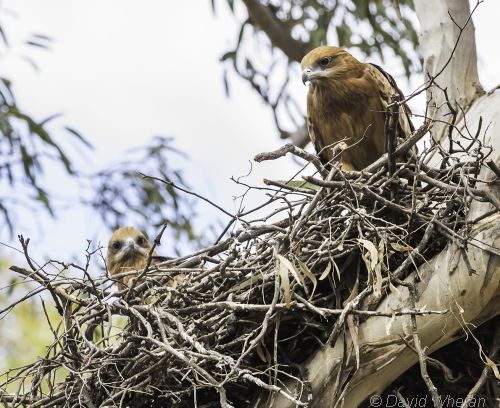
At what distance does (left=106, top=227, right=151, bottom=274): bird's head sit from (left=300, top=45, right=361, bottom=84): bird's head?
207 centimetres

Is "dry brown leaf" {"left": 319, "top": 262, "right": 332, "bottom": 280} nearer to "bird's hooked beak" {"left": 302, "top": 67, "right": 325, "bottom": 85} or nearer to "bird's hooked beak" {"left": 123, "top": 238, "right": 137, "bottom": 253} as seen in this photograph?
"bird's hooked beak" {"left": 302, "top": 67, "right": 325, "bottom": 85}

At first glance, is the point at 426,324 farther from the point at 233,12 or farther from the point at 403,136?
the point at 233,12

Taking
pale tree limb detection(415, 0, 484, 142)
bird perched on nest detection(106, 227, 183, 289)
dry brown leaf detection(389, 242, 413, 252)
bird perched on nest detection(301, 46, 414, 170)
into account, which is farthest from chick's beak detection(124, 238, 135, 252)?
dry brown leaf detection(389, 242, 413, 252)

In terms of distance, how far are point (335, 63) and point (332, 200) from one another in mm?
1736

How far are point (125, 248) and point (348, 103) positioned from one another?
7.80 feet

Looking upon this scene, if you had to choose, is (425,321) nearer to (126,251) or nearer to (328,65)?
(328,65)

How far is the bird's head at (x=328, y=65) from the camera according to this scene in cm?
560

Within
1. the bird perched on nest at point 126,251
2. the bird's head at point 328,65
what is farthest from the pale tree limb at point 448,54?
the bird perched on nest at point 126,251

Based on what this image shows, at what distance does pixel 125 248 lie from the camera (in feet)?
23.3

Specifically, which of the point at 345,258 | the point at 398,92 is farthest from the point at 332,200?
the point at 398,92

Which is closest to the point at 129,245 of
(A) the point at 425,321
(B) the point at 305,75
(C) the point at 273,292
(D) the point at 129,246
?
(D) the point at 129,246

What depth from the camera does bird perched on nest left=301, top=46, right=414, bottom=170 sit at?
215 inches

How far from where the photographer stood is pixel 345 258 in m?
4.12

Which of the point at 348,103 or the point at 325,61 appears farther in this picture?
the point at 325,61
